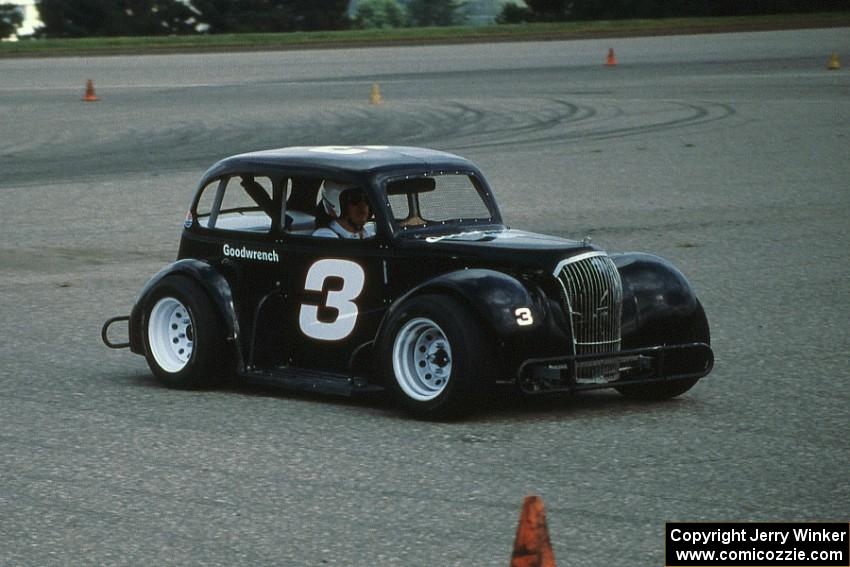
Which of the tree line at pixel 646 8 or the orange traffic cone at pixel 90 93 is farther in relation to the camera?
the tree line at pixel 646 8

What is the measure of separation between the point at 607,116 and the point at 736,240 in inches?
469

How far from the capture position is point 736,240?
14273 millimetres

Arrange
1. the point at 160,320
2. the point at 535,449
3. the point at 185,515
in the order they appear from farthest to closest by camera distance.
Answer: the point at 160,320 → the point at 535,449 → the point at 185,515

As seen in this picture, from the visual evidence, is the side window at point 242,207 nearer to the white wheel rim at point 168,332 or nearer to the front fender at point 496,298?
the white wheel rim at point 168,332

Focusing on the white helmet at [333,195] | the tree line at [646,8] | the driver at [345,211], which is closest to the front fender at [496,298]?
the driver at [345,211]

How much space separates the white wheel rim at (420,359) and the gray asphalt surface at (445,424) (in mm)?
223

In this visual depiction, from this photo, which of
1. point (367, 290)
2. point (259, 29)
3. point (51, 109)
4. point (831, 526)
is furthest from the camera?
point (259, 29)

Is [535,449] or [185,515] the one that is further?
[535,449]

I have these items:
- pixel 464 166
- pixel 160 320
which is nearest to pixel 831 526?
pixel 464 166

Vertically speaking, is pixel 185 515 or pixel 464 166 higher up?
pixel 464 166

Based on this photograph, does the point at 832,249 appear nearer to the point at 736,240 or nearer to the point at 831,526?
the point at 736,240

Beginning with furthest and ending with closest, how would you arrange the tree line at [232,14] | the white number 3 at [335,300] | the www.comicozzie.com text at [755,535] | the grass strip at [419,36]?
1. the tree line at [232,14]
2. the grass strip at [419,36]
3. the white number 3 at [335,300]
4. the www.comicozzie.com text at [755,535]

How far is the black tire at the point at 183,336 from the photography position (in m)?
8.41

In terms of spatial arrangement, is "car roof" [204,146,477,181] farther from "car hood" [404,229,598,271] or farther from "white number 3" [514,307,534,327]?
"white number 3" [514,307,534,327]
